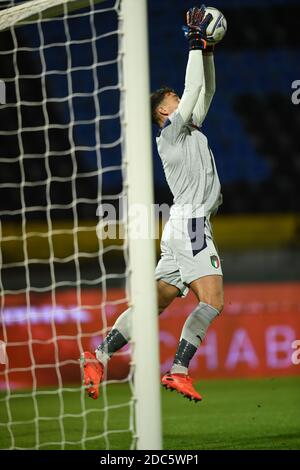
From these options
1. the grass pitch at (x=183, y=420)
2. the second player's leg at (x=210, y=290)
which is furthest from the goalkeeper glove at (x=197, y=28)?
the grass pitch at (x=183, y=420)

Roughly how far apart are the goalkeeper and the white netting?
987 millimetres

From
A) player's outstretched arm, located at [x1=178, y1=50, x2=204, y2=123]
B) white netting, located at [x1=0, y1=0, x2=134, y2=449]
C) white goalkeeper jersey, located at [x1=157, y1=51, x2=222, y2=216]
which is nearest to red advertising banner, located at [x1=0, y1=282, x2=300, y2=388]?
white netting, located at [x1=0, y1=0, x2=134, y2=449]

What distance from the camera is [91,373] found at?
4.29m

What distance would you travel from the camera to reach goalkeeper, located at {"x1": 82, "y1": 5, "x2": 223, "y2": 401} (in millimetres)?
4176

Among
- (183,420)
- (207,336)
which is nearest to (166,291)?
(183,420)

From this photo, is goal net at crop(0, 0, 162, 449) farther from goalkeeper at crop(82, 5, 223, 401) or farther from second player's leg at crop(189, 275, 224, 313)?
second player's leg at crop(189, 275, 224, 313)

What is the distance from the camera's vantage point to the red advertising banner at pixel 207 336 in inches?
340

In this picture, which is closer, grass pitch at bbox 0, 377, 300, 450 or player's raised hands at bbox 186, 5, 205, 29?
player's raised hands at bbox 186, 5, 205, 29

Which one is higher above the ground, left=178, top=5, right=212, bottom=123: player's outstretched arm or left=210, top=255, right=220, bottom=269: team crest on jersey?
left=178, top=5, right=212, bottom=123: player's outstretched arm

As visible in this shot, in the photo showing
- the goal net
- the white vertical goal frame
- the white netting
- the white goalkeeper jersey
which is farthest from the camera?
the white netting

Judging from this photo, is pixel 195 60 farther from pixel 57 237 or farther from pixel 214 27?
pixel 57 237

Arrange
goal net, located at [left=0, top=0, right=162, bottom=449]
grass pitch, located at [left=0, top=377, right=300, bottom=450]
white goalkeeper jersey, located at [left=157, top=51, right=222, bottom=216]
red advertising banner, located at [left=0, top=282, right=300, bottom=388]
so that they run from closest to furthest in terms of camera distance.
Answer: white goalkeeper jersey, located at [left=157, top=51, right=222, bottom=216] < grass pitch, located at [left=0, top=377, right=300, bottom=450] < goal net, located at [left=0, top=0, right=162, bottom=449] < red advertising banner, located at [left=0, top=282, right=300, bottom=388]
